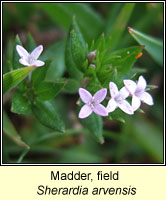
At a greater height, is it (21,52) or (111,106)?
(21,52)

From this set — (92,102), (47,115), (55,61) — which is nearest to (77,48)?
(92,102)

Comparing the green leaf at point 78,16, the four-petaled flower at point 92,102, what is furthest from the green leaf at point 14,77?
the green leaf at point 78,16

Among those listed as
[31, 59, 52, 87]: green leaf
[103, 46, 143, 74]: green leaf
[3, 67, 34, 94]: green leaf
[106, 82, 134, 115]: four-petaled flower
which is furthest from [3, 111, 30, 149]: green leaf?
[103, 46, 143, 74]: green leaf

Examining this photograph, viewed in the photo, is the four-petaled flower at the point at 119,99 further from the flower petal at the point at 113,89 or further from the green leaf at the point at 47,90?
the green leaf at the point at 47,90

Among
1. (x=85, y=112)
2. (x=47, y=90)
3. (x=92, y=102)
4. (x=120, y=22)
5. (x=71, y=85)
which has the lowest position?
(x=85, y=112)

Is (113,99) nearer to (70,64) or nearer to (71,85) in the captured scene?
(71,85)
